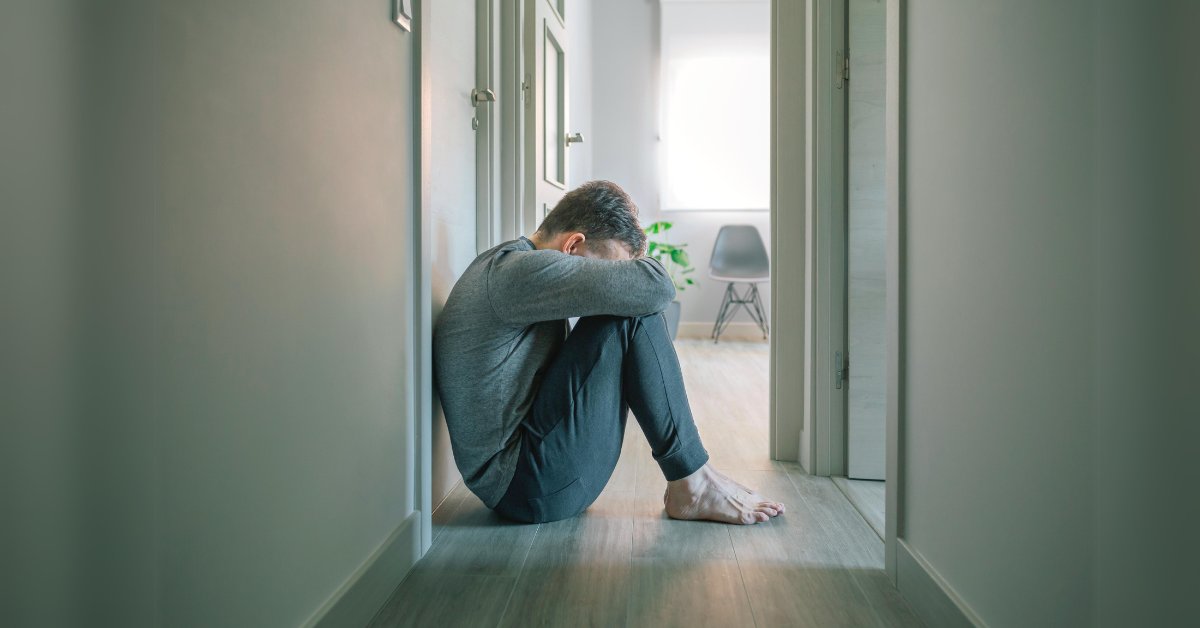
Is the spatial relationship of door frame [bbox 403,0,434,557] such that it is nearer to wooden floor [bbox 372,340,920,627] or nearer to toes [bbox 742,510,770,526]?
wooden floor [bbox 372,340,920,627]

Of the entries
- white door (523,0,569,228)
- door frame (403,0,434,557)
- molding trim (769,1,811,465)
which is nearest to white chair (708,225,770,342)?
white door (523,0,569,228)

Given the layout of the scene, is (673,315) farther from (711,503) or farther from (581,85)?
(711,503)

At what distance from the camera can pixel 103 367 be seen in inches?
24.2

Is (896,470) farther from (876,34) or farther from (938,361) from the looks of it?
(876,34)

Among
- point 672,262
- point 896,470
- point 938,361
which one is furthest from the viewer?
point 672,262

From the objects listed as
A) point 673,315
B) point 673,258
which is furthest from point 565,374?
point 673,258

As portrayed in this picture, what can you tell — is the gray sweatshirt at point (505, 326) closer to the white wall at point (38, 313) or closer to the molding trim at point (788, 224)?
the molding trim at point (788, 224)

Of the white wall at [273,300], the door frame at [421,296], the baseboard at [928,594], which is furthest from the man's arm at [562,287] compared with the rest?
the baseboard at [928,594]

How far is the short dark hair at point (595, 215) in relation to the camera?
1.73 metres

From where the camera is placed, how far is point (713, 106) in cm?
611

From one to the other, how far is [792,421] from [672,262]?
148 inches

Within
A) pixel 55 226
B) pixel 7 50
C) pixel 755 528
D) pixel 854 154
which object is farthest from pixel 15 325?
pixel 854 154

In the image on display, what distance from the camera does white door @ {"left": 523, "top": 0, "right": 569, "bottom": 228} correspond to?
244 centimetres

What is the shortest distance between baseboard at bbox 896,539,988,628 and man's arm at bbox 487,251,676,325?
65cm
